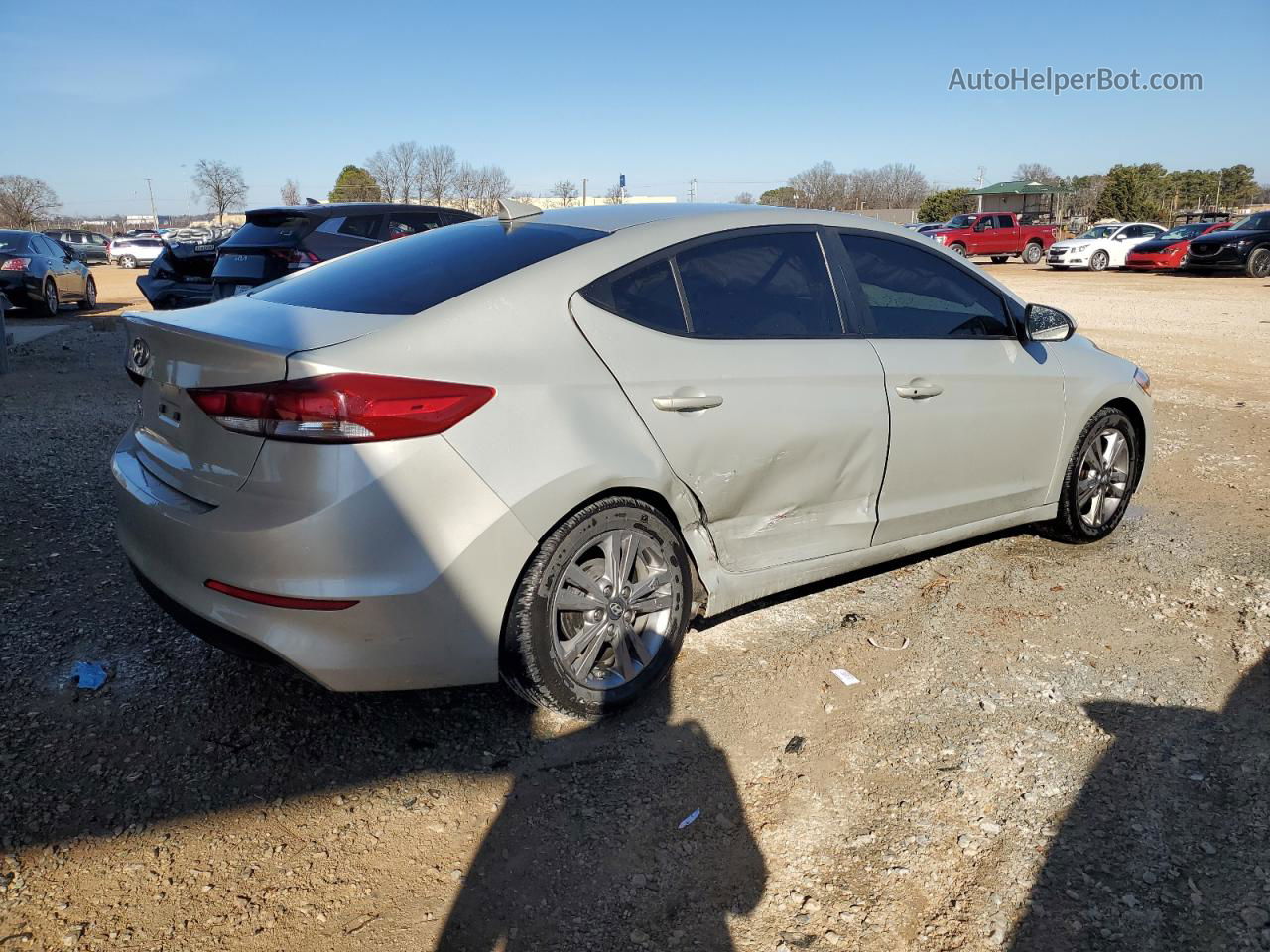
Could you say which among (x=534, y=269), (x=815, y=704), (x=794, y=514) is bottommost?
(x=815, y=704)

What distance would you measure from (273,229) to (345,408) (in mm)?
7526

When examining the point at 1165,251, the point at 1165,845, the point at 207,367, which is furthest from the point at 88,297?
the point at 1165,251

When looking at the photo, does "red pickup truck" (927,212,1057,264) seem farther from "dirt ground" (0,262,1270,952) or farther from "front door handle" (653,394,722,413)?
"front door handle" (653,394,722,413)

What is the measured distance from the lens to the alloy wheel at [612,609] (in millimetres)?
3068

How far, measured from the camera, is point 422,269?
133 inches

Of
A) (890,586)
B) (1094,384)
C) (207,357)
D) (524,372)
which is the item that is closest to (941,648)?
(890,586)

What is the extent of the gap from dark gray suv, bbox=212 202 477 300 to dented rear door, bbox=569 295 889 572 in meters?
6.45

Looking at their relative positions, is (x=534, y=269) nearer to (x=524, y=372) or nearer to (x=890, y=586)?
(x=524, y=372)

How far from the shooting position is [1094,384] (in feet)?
15.3

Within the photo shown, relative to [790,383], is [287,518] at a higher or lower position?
lower

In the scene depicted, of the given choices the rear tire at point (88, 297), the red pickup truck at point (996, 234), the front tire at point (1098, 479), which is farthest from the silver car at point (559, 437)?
the red pickup truck at point (996, 234)

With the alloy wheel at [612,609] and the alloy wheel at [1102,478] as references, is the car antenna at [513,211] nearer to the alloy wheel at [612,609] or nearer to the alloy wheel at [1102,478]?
the alloy wheel at [612,609]

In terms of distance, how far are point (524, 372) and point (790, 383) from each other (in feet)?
3.48

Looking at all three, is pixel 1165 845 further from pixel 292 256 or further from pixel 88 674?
pixel 292 256
